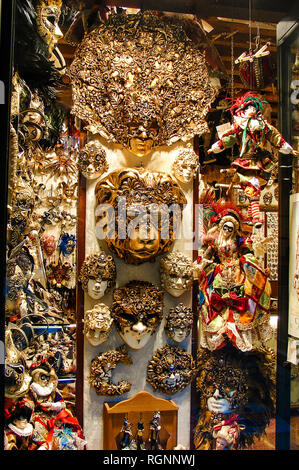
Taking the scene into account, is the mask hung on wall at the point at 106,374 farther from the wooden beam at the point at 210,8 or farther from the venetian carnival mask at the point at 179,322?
the wooden beam at the point at 210,8

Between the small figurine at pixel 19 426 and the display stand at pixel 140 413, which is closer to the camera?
the small figurine at pixel 19 426

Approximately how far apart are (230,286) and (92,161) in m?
1.04

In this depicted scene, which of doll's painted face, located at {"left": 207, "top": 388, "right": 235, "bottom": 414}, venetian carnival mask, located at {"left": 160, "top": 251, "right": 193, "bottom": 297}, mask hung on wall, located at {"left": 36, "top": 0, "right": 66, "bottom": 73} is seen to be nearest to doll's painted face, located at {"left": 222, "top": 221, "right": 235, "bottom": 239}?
venetian carnival mask, located at {"left": 160, "top": 251, "right": 193, "bottom": 297}

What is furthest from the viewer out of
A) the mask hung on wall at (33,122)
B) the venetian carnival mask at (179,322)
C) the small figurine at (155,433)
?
the venetian carnival mask at (179,322)

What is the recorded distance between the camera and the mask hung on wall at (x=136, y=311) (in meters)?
2.70

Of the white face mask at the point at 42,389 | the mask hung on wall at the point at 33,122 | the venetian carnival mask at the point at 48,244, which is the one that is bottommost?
the white face mask at the point at 42,389

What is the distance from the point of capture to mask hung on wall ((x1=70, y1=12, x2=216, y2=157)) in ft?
8.92

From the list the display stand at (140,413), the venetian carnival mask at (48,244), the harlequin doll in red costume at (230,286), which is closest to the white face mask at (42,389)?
the display stand at (140,413)

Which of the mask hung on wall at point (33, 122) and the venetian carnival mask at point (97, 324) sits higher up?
the mask hung on wall at point (33, 122)

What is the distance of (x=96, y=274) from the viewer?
105 inches

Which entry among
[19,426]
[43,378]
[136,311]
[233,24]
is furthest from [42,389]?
[233,24]

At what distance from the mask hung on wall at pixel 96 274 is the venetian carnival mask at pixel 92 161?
457 mm

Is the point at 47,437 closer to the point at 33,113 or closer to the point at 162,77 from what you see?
the point at 33,113

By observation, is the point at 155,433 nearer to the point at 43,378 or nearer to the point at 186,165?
the point at 43,378
